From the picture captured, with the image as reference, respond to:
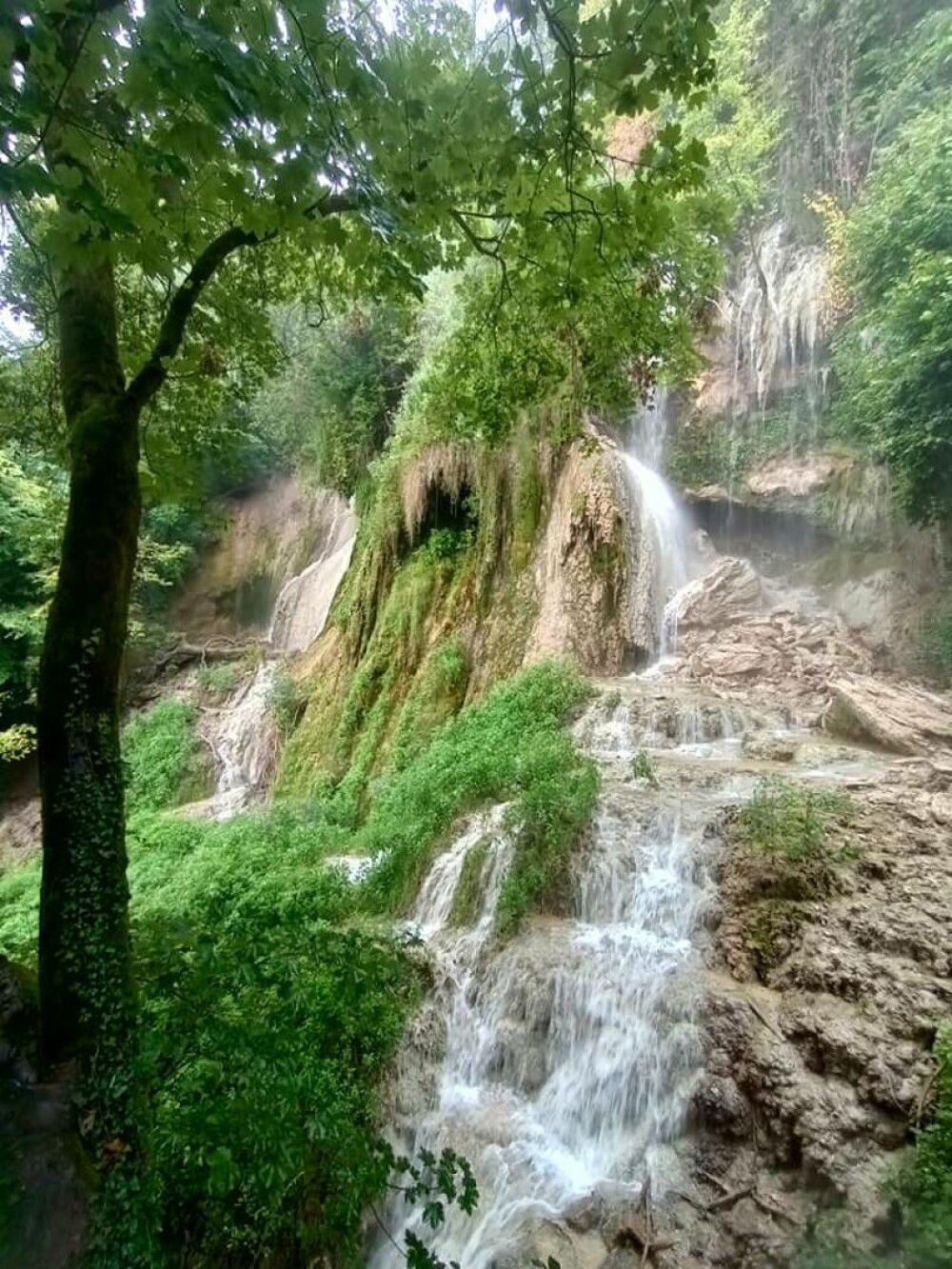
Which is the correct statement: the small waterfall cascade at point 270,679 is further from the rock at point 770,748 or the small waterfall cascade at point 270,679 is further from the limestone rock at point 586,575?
the rock at point 770,748

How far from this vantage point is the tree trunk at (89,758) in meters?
2.59

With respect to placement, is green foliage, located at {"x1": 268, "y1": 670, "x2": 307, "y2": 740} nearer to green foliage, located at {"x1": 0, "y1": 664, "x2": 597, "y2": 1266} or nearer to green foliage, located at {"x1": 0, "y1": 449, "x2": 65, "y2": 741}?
green foliage, located at {"x1": 0, "y1": 664, "x2": 597, "y2": 1266}

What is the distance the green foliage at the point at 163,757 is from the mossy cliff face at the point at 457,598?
2.68 metres

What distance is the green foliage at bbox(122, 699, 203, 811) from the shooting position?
468 inches

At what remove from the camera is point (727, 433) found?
15242 mm

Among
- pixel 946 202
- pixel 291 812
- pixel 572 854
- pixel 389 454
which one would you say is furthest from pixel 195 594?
pixel 946 202

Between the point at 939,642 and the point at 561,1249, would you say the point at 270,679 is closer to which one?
the point at 561,1249

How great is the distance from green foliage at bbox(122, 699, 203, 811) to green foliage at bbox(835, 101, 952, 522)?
41.4ft

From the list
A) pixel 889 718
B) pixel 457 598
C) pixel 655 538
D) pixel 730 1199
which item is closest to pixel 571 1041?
pixel 730 1199

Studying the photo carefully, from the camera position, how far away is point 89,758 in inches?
107

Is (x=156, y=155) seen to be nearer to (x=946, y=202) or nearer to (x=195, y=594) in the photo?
(x=946, y=202)

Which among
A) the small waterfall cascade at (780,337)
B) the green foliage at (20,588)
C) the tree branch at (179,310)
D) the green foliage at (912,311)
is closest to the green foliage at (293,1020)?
the tree branch at (179,310)

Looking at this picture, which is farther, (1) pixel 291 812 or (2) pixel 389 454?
(2) pixel 389 454

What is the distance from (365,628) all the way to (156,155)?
9.50 metres
